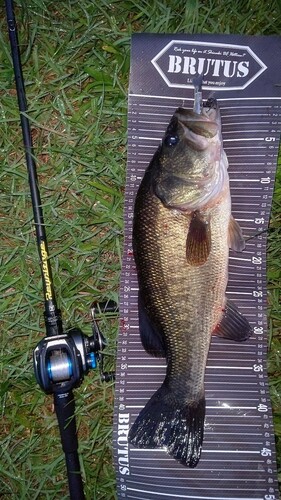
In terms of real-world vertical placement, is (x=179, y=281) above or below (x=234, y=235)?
below


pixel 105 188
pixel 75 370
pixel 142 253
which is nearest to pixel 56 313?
pixel 75 370

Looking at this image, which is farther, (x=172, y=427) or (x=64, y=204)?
(x=64, y=204)

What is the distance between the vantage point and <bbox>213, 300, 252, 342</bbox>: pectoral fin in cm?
244

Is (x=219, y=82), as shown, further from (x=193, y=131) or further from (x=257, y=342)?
(x=257, y=342)

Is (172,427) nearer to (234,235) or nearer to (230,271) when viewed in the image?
(230,271)

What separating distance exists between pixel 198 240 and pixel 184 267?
0.46ft

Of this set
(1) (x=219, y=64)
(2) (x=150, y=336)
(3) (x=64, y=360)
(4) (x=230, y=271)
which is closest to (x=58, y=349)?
(3) (x=64, y=360)

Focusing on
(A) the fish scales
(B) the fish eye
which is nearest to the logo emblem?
(B) the fish eye

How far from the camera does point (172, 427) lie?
94.3 inches

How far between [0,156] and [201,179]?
117cm

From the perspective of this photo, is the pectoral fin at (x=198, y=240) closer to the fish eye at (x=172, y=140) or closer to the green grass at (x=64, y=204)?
the fish eye at (x=172, y=140)

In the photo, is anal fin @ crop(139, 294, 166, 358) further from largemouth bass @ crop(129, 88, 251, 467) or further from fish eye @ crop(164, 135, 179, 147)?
fish eye @ crop(164, 135, 179, 147)

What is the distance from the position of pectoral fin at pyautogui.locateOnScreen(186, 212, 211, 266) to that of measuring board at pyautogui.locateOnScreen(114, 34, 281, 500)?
1.26 ft

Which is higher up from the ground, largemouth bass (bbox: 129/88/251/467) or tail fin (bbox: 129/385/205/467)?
largemouth bass (bbox: 129/88/251/467)
